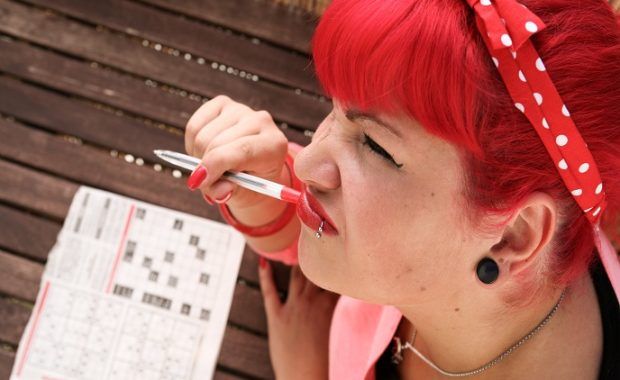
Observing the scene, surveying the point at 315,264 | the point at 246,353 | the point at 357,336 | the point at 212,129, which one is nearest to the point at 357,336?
the point at 357,336

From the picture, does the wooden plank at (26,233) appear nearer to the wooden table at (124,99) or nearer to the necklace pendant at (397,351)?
the wooden table at (124,99)

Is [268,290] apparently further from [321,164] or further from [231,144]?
[321,164]

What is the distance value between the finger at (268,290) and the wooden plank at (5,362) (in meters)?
0.54

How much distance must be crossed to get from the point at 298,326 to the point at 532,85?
2.58ft

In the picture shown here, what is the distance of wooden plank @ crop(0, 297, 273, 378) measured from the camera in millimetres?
1235

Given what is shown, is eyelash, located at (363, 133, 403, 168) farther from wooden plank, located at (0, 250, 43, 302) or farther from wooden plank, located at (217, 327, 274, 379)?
wooden plank, located at (0, 250, 43, 302)

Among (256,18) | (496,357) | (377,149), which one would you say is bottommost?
(496,357)

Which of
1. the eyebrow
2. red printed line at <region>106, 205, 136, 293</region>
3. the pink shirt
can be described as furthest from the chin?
red printed line at <region>106, 205, 136, 293</region>

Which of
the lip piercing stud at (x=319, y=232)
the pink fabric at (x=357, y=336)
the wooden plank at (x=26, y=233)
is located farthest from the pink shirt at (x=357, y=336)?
the wooden plank at (x=26, y=233)

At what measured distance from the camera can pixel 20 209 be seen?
1310 millimetres

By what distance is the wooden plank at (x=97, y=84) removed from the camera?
1383 mm

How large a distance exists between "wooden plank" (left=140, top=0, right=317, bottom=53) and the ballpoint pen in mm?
631

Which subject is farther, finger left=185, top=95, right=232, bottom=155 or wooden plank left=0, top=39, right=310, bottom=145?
wooden plank left=0, top=39, right=310, bottom=145

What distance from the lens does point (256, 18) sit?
1472 millimetres
